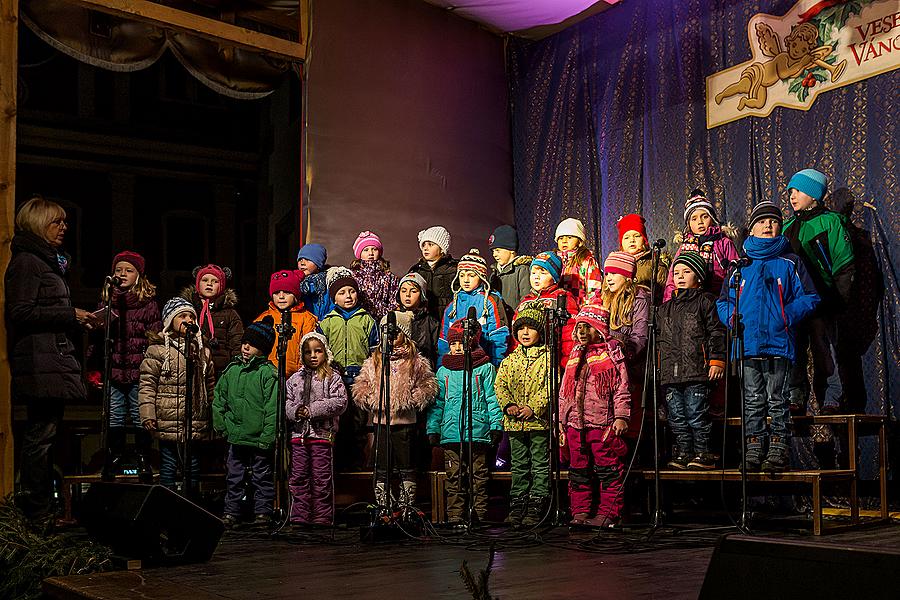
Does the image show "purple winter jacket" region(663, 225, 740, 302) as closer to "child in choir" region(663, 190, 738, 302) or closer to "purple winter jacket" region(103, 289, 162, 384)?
"child in choir" region(663, 190, 738, 302)

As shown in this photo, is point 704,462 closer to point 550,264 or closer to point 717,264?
point 717,264

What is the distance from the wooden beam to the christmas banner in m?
3.39

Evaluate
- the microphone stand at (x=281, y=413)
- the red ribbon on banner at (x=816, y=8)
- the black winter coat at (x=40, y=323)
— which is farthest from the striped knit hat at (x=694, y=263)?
the black winter coat at (x=40, y=323)

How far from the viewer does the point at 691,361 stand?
545 cm

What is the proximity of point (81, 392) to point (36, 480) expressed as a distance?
0.54m

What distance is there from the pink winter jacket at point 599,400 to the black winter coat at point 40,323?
9.19ft

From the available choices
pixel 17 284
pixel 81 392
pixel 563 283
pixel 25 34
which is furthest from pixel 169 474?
pixel 25 34

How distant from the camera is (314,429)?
593cm

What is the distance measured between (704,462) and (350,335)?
254cm

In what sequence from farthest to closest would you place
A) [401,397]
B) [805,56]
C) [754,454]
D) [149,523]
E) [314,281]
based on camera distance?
[314,281], [805,56], [401,397], [754,454], [149,523]

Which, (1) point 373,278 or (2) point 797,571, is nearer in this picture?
(2) point 797,571

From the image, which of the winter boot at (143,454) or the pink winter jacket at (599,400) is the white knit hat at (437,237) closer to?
the pink winter jacket at (599,400)

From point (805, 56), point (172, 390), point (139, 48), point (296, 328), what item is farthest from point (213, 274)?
point (805, 56)

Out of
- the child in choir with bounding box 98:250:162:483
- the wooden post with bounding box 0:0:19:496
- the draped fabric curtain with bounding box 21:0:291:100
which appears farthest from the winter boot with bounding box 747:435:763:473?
the draped fabric curtain with bounding box 21:0:291:100
